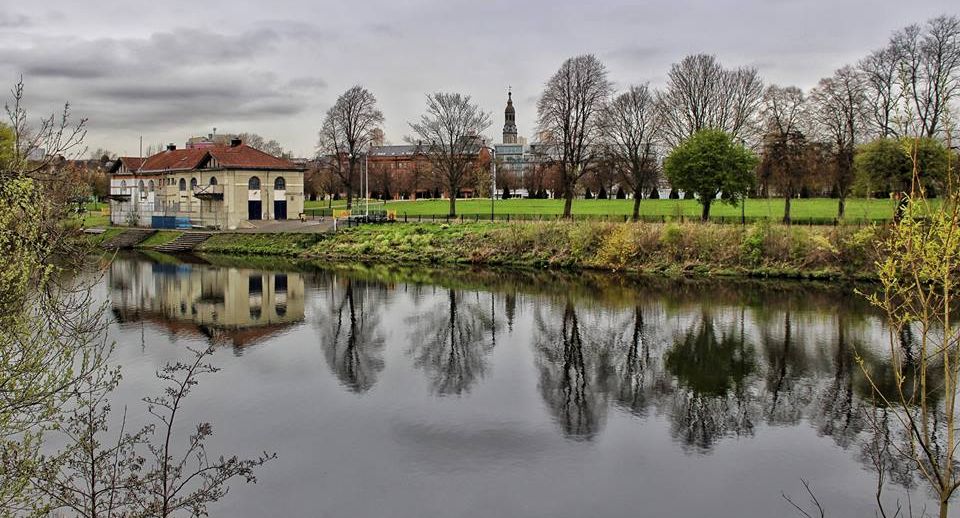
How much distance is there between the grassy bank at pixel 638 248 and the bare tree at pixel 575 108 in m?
8.94

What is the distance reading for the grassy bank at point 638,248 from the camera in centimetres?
3398

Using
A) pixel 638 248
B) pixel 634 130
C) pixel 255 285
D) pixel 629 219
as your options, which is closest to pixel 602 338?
pixel 638 248

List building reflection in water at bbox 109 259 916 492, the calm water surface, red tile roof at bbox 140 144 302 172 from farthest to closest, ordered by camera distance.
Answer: red tile roof at bbox 140 144 302 172
building reflection in water at bbox 109 259 916 492
the calm water surface

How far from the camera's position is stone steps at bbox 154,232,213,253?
51.3 metres

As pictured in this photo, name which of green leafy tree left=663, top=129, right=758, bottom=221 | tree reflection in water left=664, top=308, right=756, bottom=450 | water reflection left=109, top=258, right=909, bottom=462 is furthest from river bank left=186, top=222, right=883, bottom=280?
tree reflection in water left=664, top=308, right=756, bottom=450

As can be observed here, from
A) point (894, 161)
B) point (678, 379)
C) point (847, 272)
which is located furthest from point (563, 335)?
point (894, 161)

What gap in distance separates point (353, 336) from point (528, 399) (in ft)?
26.8

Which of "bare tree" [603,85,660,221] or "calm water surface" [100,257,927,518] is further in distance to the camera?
"bare tree" [603,85,660,221]

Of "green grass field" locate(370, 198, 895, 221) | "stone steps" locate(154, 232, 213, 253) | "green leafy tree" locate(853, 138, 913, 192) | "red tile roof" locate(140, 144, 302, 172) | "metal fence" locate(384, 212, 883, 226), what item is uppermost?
"red tile roof" locate(140, 144, 302, 172)

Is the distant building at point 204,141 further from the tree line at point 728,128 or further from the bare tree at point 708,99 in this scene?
the bare tree at point 708,99

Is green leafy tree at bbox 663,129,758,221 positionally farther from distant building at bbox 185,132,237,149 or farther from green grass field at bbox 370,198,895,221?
distant building at bbox 185,132,237,149

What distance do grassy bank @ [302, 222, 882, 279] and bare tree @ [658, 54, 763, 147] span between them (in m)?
16.2

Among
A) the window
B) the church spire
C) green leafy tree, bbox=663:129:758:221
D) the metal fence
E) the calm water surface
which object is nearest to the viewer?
the calm water surface

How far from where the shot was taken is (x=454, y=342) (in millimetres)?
21281
